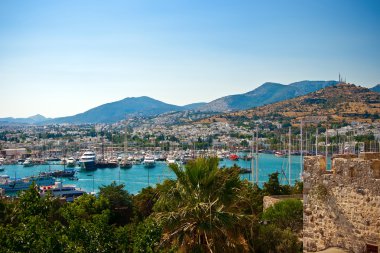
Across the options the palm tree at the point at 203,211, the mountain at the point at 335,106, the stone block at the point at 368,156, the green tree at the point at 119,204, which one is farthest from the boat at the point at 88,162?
the stone block at the point at 368,156

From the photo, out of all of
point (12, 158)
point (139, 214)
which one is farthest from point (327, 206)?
point (12, 158)

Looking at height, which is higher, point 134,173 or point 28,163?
point 28,163

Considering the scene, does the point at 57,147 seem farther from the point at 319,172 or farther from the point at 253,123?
the point at 319,172

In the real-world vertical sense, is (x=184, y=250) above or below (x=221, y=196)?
below

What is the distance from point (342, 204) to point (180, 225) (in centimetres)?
251

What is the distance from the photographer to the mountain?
298ft

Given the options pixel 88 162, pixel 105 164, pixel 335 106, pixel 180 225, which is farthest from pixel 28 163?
Result: pixel 180 225

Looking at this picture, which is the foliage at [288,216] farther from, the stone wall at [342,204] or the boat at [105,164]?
the boat at [105,164]

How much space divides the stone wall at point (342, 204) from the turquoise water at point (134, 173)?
175 ft

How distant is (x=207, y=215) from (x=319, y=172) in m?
1.83

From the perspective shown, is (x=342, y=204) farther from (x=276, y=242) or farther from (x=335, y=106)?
(x=335, y=106)

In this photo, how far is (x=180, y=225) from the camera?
6.96 meters

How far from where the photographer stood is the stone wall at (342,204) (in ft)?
18.1

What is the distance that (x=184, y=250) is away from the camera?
6777 mm
